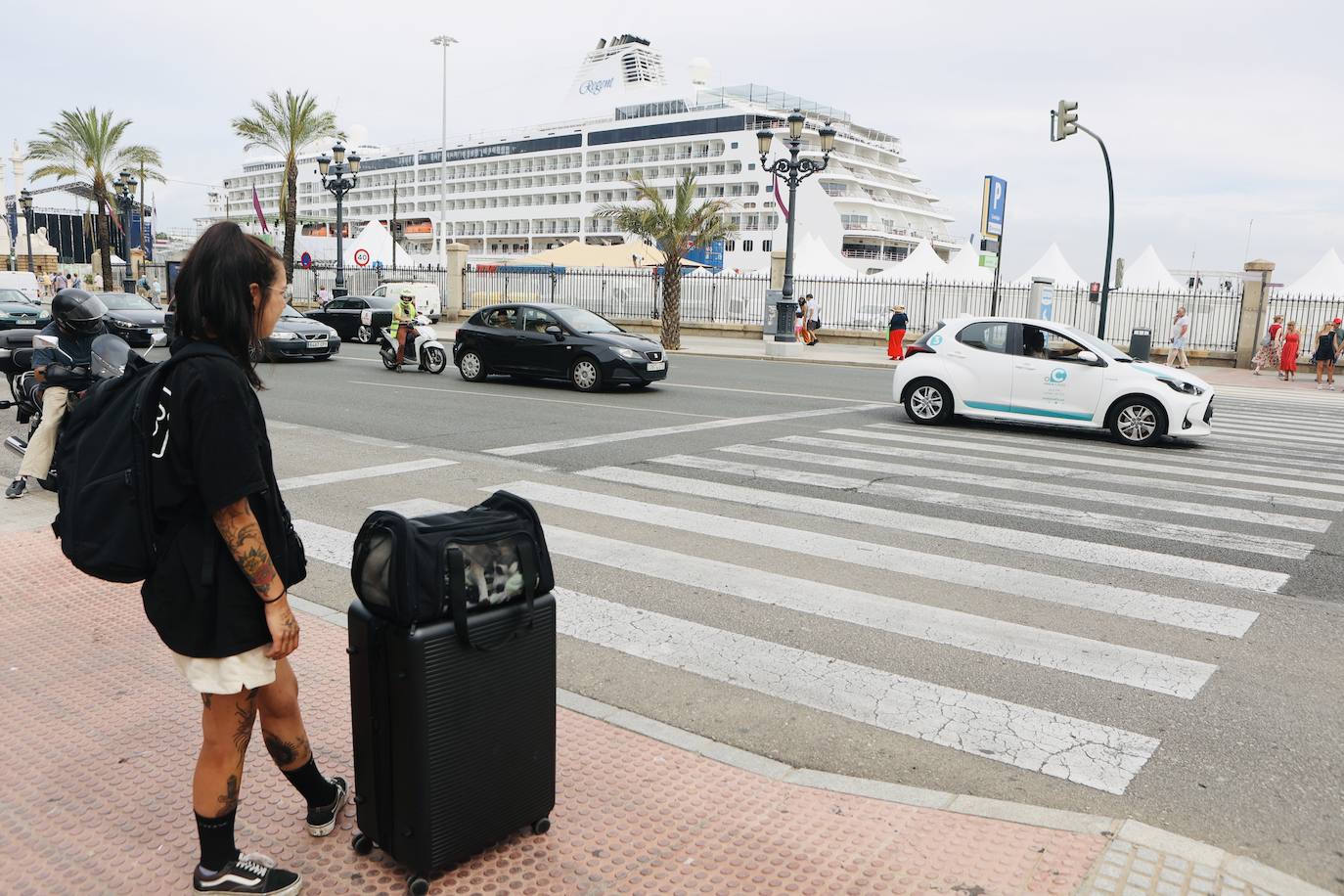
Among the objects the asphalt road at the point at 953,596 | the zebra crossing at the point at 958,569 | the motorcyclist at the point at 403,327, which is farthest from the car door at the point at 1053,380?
the motorcyclist at the point at 403,327

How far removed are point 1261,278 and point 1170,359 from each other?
4.29m

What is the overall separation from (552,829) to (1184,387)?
35.4 feet

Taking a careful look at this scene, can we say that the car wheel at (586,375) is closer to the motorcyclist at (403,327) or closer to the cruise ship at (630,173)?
the motorcyclist at (403,327)

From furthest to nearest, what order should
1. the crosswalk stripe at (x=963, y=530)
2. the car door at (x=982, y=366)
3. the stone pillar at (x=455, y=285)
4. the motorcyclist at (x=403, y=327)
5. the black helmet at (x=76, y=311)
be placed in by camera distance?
the stone pillar at (x=455, y=285)
the motorcyclist at (x=403, y=327)
the car door at (x=982, y=366)
the black helmet at (x=76, y=311)
the crosswalk stripe at (x=963, y=530)

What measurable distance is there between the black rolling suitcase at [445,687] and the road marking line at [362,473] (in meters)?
6.00

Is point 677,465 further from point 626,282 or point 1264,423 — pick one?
point 626,282

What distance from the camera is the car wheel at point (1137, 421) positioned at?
458 inches

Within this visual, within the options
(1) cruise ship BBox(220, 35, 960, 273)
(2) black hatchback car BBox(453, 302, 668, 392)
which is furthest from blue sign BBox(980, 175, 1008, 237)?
(1) cruise ship BBox(220, 35, 960, 273)

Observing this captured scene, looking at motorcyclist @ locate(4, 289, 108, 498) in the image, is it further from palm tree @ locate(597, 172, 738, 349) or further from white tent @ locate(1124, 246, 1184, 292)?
white tent @ locate(1124, 246, 1184, 292)

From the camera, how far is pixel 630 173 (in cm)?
7688

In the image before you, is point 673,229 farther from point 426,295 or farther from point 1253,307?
point 1253,307

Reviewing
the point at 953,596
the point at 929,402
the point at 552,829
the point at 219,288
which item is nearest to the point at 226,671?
the point at 219,288

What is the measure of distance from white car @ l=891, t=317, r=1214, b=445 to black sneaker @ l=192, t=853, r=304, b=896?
10.9 meters

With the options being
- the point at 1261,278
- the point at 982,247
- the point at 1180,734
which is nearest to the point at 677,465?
the point at 1180,734
